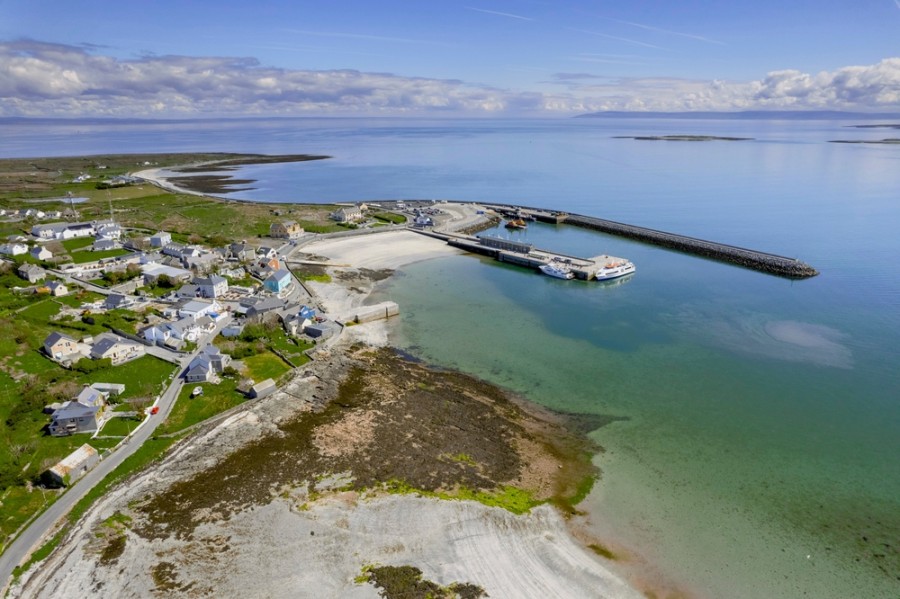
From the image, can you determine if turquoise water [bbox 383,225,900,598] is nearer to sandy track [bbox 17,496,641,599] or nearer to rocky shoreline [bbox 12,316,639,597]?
rocky shoreline [bbox 12,316,639,597]

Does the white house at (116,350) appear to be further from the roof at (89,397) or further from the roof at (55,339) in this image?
the roof at (89,397)

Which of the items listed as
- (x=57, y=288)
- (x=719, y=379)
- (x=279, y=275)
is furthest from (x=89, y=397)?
(x=719, y=379)

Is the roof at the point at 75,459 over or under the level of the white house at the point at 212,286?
under

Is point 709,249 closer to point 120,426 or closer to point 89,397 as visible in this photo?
point 120,426

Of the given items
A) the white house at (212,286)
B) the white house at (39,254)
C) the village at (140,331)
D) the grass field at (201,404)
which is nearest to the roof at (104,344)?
the village at (140,331)

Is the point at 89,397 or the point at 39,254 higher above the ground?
the point at 39,254

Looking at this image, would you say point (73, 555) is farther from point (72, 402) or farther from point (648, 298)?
point (648, 298)

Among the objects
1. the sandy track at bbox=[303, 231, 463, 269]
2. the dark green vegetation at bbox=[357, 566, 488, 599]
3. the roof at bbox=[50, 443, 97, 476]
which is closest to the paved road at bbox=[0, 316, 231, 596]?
the roof at bbox=[50, 443, 97, 476]
